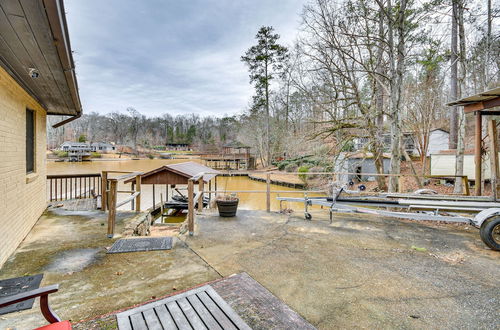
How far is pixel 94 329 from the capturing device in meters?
1.86

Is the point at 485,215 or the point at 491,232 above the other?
the point at 485,215

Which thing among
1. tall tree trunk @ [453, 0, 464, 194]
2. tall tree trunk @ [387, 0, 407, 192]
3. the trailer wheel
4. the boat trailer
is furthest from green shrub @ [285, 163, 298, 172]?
the trailer wheel

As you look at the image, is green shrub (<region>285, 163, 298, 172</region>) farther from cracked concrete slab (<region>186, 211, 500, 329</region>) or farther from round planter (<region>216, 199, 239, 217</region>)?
cracked concrete slab (<region>186, 211, 500, 329</region>)

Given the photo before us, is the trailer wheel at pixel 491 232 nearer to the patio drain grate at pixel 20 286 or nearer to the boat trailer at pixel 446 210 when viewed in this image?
the boat trailer at pixel 446 210

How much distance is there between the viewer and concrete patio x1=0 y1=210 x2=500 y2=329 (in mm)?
2111

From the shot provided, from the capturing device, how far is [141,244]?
12.1ft

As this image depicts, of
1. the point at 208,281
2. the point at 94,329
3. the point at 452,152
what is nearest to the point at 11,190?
the point at 94,329

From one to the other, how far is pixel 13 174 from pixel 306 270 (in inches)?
170

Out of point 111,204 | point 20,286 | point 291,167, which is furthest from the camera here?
point 291,167

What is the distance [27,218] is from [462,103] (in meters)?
8.39

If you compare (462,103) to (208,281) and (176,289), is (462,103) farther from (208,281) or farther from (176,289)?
(176,289)

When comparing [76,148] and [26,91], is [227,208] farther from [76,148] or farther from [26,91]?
[76,148]

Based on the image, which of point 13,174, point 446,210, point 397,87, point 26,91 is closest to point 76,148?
point 26,91

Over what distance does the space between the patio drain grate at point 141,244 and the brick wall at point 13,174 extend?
125 cm
